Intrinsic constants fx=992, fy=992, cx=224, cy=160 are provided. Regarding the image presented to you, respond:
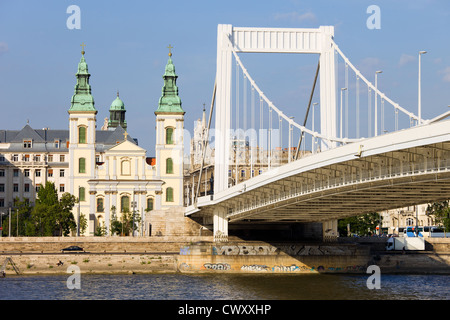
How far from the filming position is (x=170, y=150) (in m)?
122

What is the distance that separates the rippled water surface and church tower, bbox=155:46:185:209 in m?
54.7

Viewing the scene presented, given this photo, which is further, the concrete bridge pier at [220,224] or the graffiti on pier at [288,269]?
the concrete bridge pier at [220,224]

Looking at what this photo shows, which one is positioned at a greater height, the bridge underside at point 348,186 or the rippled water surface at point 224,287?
the bridge underside at point 348,186

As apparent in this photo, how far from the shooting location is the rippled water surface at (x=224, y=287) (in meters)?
51.4

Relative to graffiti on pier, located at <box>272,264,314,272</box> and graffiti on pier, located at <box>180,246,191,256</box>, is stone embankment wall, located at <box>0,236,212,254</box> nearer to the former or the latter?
graffiti on pier, located at <box>180,246,191,256</box>

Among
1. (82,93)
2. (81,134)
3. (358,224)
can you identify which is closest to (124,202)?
(81,134)

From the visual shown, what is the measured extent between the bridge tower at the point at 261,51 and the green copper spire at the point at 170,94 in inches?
2104

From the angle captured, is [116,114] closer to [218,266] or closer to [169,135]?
[169,135]

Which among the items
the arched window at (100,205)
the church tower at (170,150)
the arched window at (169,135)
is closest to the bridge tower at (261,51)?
the church tower at (170,150)

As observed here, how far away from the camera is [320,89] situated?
6719cm

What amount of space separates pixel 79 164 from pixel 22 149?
17.0m

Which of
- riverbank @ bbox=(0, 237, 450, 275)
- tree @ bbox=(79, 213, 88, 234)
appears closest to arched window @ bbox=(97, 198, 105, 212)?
tree @ bbox=(79, 213, 88, 234)

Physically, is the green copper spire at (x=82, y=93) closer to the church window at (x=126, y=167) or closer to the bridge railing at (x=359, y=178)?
the church window at (x=126, y=167)
